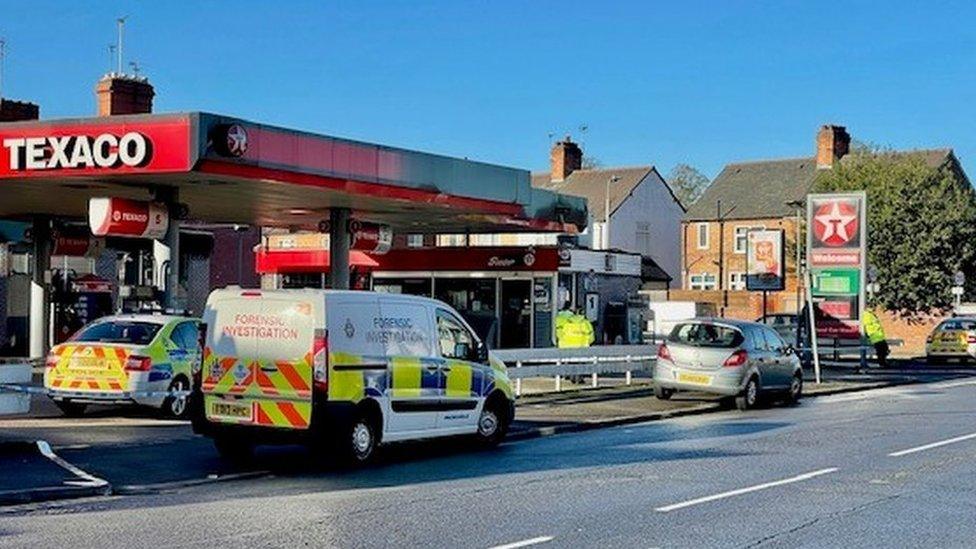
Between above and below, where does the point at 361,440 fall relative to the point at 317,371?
below

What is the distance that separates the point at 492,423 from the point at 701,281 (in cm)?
5634

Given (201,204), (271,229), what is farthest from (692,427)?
(271,229)

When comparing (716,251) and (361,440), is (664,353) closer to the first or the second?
(361,440)

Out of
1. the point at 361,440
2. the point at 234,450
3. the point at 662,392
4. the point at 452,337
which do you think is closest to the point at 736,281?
the point at 662,392

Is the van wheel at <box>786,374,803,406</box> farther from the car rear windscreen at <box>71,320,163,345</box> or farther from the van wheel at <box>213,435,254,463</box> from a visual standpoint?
the van wheel at <box>213,435,254,463</box>

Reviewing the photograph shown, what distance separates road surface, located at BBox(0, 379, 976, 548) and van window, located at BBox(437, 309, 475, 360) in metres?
1.22

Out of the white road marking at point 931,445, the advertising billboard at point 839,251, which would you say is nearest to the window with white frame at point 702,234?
the advertising billboard at point 839,251

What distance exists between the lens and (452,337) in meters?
16.0

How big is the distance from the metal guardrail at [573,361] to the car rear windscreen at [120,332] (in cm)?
604

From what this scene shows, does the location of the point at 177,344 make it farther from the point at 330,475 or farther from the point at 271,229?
the point at 271,229

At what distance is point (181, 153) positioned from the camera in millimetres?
19641

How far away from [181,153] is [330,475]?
25.5 feet

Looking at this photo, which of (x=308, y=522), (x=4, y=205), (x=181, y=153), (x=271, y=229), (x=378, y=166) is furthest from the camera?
(x=271, y=229)

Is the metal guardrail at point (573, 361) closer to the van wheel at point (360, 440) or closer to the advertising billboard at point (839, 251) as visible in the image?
the advertising billboard at point (839, 251)
